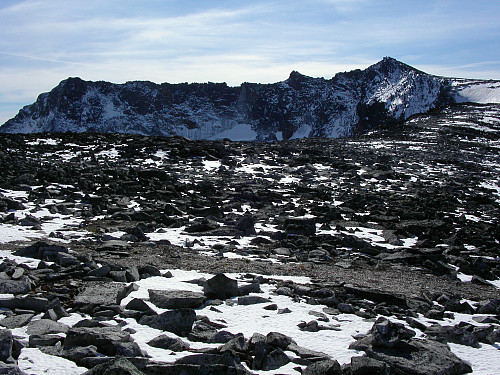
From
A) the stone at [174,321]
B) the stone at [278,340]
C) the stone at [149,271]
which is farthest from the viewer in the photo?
the stone at [149,271]

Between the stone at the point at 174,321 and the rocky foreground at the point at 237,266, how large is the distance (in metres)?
0.03

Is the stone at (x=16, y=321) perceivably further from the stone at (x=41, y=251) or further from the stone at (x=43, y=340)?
the stone at (x=41, y=251)

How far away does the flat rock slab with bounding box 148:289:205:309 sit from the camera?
6.83 metres

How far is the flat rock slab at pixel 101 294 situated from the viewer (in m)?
6.66

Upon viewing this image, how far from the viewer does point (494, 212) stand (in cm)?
1941

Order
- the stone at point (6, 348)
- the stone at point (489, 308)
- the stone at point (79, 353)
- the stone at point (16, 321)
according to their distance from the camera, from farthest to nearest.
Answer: the stone at point (489, 308), the stone at point (16, 321), the stone at point (79, 353), the stone at point (6, 348)

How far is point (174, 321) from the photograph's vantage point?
6.16m

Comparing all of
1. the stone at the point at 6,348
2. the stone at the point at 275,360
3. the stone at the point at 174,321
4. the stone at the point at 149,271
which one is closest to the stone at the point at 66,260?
the stone at the point at 149,271

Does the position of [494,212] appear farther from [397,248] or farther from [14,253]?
[14,253]

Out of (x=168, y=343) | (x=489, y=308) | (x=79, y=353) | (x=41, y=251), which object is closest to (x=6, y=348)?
(x=79, y=353)

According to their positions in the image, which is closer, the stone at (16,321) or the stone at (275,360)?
the stone at (275,360)

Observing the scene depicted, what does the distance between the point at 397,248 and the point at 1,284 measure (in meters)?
9.71

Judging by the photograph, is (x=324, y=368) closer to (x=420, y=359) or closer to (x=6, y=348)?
(x=420, y=359)

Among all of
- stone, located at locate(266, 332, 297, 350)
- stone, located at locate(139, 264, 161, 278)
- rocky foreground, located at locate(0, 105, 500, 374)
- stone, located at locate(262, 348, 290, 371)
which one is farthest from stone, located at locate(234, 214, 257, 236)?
stone, located at locate(262, 348, 290, 371)
